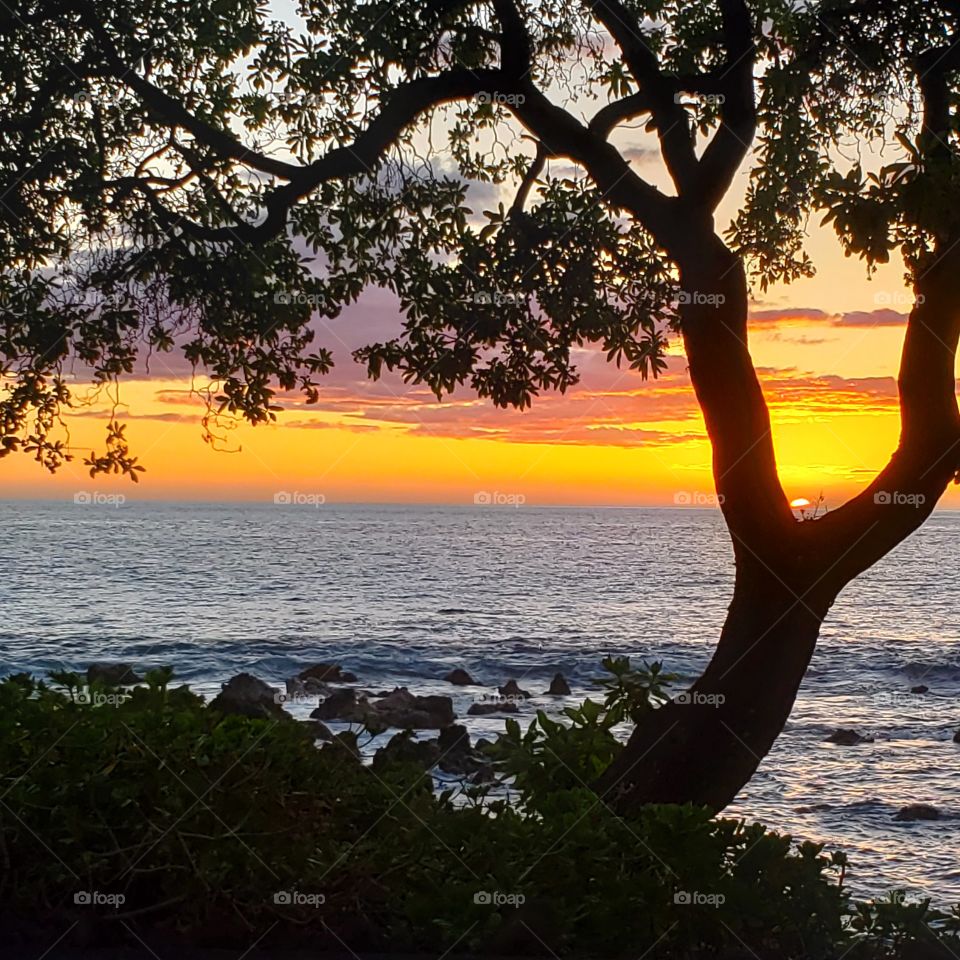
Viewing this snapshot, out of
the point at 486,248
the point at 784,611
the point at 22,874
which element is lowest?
the point at 22,874

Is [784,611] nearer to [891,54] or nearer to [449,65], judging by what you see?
[891,54]

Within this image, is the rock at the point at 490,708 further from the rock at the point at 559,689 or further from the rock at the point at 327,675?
the rock at the point at 327,675

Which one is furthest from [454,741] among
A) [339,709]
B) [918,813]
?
[918,813]

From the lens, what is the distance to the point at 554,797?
6.08m

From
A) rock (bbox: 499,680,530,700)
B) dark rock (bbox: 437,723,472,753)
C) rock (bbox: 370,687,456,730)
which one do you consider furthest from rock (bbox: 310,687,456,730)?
rock (bbox: 499,680,530,700)

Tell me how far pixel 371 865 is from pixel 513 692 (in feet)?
115

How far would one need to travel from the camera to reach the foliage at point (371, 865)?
209 inches

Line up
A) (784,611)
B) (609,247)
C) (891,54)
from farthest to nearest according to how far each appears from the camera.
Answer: (609,247) → (891,54) → (784,611)

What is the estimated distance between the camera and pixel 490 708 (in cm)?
3603

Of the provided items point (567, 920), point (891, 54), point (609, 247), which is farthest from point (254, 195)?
point (567, 920)

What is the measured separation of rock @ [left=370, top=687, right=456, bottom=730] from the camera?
31.7 meters

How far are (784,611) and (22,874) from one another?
207 inches

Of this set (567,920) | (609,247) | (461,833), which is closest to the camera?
(567,920)

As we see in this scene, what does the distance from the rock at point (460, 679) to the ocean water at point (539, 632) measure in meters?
0.90
